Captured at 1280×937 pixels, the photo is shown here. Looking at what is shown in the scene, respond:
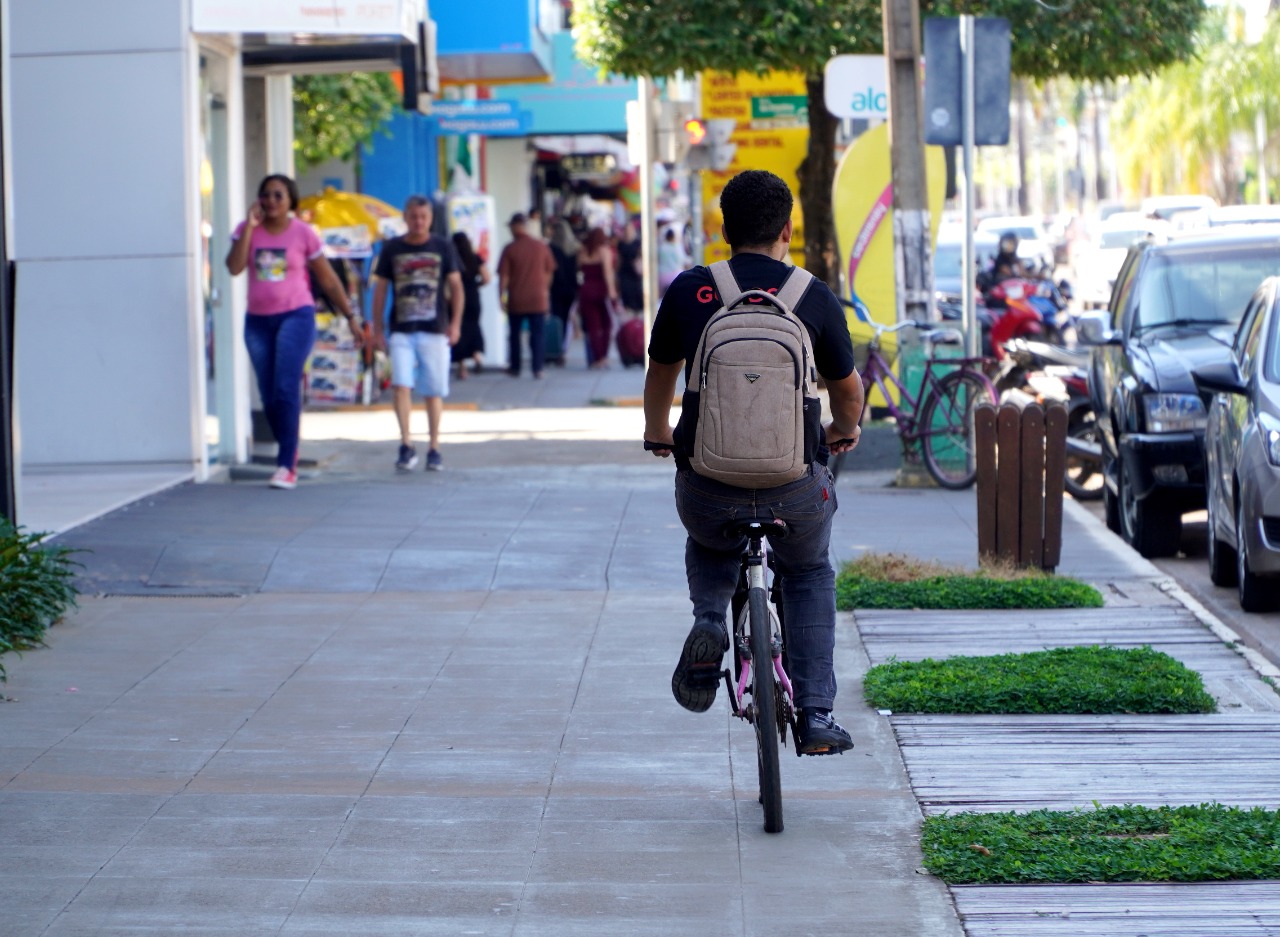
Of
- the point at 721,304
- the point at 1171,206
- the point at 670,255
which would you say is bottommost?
the point at 721,304

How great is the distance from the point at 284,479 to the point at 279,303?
3.51 ft

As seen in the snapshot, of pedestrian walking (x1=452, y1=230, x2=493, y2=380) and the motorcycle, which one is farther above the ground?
pedestrian walking (x1=452, y1=230, x2=493, y2=380)

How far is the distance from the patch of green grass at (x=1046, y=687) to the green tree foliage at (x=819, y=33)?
1066cm

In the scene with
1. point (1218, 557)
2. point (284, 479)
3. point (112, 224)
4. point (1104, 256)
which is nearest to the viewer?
point (1218, 557)

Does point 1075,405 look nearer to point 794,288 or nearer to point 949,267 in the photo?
point 794,288

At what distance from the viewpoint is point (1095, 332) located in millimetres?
11336

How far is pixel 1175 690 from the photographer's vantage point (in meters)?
6.48

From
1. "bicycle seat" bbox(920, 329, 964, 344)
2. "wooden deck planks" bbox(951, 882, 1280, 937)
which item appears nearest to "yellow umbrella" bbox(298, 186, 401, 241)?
"bicycle seat" bbox(920, 329, 964, 344)

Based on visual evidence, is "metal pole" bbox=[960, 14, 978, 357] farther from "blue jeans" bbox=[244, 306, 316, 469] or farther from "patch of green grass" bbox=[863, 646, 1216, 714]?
"patch of green grass" bbox=[863, 646, 1216, 714]

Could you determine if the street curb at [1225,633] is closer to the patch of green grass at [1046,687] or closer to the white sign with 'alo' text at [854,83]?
the patch of green grass at [1046,687]

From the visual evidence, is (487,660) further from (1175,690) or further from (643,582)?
(1175,690)

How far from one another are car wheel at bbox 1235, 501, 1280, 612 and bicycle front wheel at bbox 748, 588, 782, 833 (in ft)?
14.1

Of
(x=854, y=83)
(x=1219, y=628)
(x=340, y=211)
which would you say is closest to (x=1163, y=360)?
(x=1219, y=628)

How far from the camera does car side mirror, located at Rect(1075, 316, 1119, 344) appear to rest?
11.3 metres
